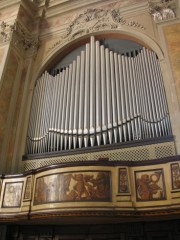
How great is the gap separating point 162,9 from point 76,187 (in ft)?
16.1

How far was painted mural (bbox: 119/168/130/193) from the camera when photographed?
4.06m

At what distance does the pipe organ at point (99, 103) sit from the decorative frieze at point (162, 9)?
93cm

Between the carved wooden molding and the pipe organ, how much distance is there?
68 cm

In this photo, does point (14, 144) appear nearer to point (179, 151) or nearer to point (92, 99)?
point (92, 99)

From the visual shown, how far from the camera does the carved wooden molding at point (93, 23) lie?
22.9ft

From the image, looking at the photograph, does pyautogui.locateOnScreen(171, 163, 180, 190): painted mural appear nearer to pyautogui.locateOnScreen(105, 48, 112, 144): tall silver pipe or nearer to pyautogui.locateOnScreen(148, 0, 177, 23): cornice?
pyautogui.locateOnScreen(105, 48, 112, 144): tall silver pipe

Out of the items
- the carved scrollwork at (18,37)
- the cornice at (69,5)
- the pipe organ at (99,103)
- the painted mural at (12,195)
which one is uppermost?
the cornice at (69,5)

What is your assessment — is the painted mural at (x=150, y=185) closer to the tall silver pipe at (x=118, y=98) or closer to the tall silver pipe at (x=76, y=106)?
the tall silver pipe at (x=118, y=98)

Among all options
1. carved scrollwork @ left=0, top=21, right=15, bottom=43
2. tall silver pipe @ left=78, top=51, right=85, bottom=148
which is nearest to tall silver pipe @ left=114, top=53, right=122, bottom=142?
tall silver pipe @ left=78, top=51, right=85, bottom=148

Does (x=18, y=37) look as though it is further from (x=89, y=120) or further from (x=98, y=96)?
(x=89, y=120)

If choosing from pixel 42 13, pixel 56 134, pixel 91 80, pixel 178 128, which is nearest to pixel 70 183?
pixel 56 134

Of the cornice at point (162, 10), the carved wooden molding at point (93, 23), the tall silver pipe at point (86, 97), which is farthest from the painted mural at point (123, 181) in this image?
the carved wooden molding at point (93, 23)

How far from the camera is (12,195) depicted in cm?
479

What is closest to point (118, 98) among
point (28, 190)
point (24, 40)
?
point (28, 190)
